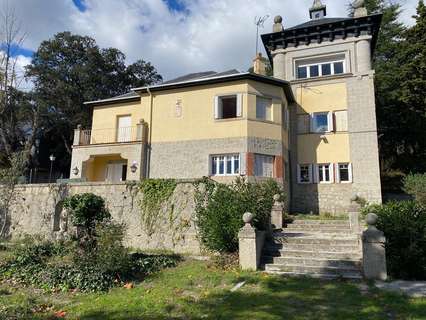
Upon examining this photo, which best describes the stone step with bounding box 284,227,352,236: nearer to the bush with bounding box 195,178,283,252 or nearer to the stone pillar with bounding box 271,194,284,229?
the stone pillar with bounding box 271,194,284,229

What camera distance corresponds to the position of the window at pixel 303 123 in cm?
1981

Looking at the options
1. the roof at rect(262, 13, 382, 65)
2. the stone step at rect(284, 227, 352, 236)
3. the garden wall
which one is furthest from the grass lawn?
the roof at rect(262, 13, 382, 65)

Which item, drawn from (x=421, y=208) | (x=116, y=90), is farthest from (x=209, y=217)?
(x=116, y=90)

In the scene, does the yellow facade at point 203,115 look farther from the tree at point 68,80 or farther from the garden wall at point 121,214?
the tree at point 68,80

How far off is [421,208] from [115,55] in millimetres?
31305

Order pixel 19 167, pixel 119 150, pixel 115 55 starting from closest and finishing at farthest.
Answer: pixel 19 167 < pixel 119 150 < pixel 115 55

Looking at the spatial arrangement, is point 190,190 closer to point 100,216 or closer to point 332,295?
point 100,216

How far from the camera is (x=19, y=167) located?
13211 mm

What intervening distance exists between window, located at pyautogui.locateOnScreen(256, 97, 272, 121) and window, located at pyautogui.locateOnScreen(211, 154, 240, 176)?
8.73 ft

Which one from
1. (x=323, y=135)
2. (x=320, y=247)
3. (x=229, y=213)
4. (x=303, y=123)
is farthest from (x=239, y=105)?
(x=320, y=247)

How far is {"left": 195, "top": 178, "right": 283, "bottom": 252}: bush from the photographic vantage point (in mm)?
9297

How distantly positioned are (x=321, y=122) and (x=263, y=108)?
445 cm

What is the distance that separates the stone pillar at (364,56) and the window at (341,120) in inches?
106

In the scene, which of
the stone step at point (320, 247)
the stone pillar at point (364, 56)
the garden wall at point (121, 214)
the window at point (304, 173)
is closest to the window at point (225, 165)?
the window at point (304, 173)
